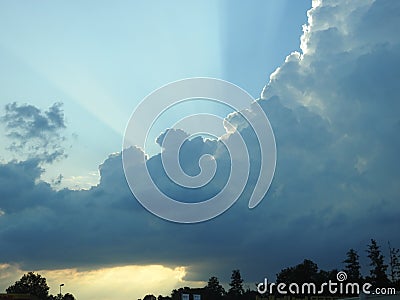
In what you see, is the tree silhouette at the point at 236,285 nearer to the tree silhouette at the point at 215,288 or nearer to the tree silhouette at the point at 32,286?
the tree silhouette at the point at 215,288

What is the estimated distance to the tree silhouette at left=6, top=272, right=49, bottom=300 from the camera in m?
189

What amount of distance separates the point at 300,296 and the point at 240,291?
8804 cm

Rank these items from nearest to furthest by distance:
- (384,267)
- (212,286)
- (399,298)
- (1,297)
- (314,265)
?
(399,298) → (1,297) → (384,267) → (314,265) → (212,286)

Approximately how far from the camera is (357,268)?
496 feet

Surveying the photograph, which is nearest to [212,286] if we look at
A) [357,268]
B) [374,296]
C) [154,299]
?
[154,299]

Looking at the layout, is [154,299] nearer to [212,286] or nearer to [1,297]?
[212,286]

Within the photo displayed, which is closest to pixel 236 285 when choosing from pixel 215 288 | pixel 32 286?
pixel 215 288

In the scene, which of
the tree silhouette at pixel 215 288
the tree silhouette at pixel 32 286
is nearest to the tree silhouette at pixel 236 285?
the tree silhouette at pixel 215 288

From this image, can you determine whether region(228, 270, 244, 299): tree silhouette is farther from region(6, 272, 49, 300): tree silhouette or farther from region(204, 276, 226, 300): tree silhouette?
region(6, 272, 49, 300): tree silhouette

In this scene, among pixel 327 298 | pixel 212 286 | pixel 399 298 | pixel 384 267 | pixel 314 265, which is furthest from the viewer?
pixel 212 286

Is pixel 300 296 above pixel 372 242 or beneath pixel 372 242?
beneath

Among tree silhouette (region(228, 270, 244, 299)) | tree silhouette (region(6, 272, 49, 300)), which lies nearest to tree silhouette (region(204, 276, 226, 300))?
tree silhouette (region(228, 270, 244, 299))

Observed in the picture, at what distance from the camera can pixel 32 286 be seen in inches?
7643

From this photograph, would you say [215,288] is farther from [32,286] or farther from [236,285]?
[32,286]
